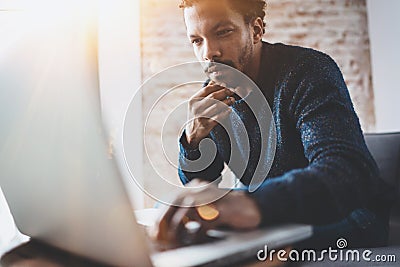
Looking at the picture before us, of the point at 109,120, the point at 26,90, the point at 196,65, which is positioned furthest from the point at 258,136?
the point at 26,90

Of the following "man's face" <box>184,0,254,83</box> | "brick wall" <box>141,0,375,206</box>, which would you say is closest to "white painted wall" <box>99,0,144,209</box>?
"brick wall" <box>141,0,375,206</box>

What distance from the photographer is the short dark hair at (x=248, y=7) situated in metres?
0.97

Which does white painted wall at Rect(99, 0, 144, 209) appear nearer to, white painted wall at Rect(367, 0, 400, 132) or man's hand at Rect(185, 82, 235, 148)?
man's hand at Rect(185, 82, 235, 148)

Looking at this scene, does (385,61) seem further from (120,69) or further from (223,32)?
(120,69)

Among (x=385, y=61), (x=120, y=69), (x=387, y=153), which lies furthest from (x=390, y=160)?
(x=120, y=69)

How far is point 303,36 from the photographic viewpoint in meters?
1.03

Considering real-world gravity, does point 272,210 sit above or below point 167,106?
below

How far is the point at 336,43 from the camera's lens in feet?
3.43

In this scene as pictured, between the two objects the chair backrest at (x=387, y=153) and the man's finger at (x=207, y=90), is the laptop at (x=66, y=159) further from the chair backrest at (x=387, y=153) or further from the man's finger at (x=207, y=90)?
the chair backrest at (x=387, y=153)

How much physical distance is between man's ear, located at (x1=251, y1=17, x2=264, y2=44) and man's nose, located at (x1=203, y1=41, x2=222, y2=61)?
8 centimetres

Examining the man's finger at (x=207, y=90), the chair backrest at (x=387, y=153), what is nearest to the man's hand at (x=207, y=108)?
the man's finger at (x=207, y=90)

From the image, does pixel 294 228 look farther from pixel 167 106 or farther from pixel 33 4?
pixel 33 4

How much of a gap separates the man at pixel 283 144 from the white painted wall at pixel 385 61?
0.40 feet

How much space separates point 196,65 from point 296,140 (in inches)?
10.1
